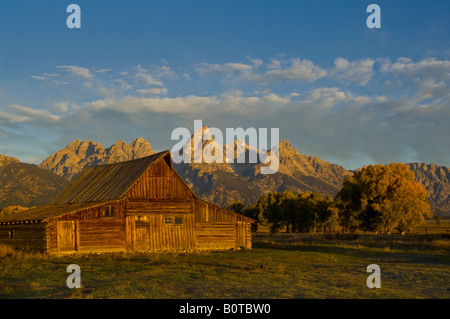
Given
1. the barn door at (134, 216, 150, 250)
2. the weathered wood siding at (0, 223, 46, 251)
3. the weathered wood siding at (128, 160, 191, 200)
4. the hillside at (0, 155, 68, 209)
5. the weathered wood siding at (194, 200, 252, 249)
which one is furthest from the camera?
the hillside at (0, 155, 68, 209)

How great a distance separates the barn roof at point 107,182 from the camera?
117 ft

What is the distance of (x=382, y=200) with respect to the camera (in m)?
63.4

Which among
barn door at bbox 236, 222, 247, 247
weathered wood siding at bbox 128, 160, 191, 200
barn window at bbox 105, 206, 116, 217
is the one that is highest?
weathered wood siding at bbox 128, 160, 191, 200

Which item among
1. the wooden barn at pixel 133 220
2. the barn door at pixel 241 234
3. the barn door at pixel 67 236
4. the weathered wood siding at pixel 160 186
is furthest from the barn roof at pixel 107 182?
the barn door at pixel 241 234

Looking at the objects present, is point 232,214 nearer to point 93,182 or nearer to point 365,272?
point 93,182

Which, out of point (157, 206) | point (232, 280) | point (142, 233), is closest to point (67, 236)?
point (142, 233)

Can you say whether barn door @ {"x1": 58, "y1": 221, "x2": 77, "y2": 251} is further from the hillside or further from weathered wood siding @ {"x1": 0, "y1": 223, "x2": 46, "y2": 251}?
the hillside

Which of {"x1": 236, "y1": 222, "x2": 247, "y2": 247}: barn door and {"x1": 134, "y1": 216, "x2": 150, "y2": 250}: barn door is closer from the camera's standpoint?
{"x1": 134, "y1": 216, "x2": 150, "y2": 250}: barn door

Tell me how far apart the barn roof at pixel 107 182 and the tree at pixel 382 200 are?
35.8 m

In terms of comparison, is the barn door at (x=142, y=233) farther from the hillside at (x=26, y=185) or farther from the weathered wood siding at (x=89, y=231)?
the hillside at (x=26, y=185)

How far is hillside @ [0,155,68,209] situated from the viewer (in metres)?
164

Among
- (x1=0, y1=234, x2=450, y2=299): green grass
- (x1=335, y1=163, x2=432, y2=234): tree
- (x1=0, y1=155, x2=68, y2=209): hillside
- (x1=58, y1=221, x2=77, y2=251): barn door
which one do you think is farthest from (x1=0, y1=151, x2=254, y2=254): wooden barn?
(x1=0, y1=155, x2=68, y2=209): hillside

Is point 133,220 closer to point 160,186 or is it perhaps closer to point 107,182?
point 160,186

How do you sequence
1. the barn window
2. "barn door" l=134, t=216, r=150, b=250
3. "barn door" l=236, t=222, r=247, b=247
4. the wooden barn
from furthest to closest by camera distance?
"barn door" l=236, t=222, r=247, b=247, "barn door" l=134, t=216, r=150, b=250, the barn window, the wooden barn
